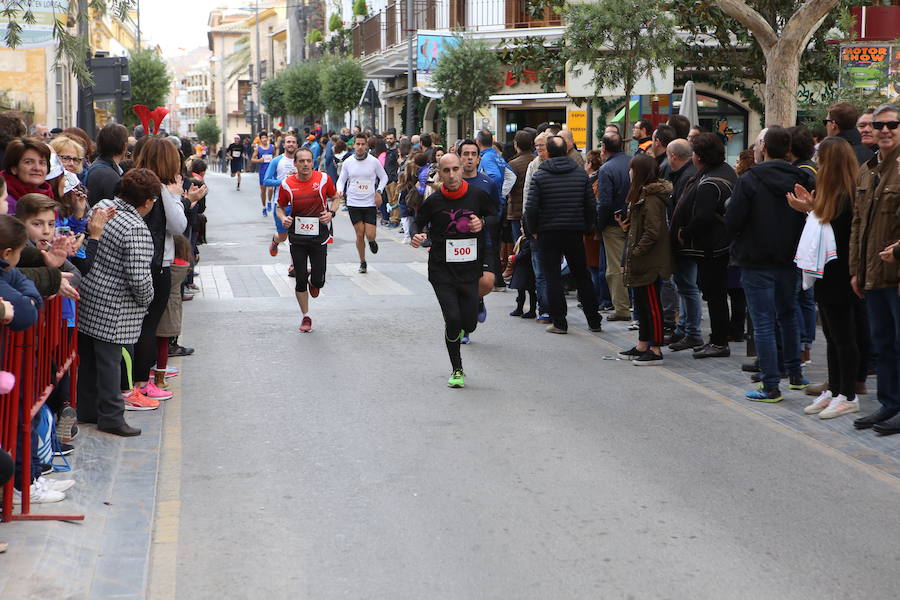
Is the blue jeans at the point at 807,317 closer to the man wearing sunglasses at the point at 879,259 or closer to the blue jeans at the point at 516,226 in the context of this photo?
the man wearing sunglasses at the point at 879,259

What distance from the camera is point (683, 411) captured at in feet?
27.4

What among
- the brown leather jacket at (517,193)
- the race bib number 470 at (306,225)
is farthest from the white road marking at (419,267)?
the race bib number 470 at (306,225)

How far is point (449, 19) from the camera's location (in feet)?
113

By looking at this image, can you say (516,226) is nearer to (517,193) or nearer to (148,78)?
(517,193)

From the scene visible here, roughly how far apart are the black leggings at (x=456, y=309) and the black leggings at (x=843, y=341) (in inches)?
107

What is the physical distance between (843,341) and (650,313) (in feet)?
7.92

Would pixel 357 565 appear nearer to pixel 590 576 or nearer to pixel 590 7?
pixel 590 576

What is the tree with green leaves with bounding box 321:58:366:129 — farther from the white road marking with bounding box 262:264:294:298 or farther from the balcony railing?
the white road marking with bounding box 262:264:294:298

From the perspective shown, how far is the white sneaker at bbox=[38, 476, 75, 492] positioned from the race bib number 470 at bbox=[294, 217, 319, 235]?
600 centimetres

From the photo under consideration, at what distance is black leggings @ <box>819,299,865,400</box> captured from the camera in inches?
317

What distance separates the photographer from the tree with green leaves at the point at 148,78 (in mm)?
59344

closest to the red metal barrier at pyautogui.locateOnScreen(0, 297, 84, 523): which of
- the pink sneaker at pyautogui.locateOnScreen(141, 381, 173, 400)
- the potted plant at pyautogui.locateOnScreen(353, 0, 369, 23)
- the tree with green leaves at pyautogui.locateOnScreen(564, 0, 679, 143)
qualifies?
the pink sneaker at pyautogui.locateOnScreen(141, 381, 173, 400)

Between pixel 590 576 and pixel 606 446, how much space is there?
2.34 meters

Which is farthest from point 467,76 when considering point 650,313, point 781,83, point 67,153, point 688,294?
point 67,153
